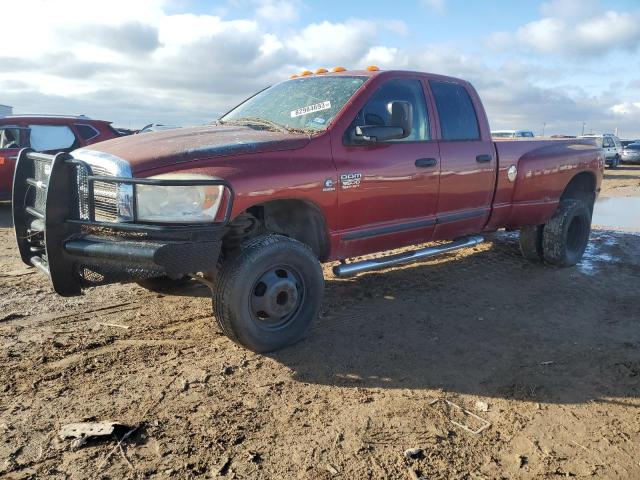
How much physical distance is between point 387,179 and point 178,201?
178cm

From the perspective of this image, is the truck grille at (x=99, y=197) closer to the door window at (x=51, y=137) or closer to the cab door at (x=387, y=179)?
the cab door at (x=387, y=179)

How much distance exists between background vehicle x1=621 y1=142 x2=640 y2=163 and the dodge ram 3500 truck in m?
27.8

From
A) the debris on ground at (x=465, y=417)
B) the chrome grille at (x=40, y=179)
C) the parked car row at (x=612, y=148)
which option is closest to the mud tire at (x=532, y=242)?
the debris on ground at (x=465, y=417)

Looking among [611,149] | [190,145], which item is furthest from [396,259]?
[611,149]

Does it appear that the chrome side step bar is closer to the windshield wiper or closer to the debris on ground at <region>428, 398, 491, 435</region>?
the windshield wiper

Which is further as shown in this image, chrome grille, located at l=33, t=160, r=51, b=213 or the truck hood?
chrome grille, located at l=33, t=160, r=51, b=213

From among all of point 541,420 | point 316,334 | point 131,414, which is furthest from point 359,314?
point 131,414

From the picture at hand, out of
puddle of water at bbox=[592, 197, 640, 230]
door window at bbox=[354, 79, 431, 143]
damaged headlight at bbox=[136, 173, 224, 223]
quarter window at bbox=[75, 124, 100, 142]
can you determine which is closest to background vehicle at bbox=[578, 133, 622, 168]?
puddle of water at bbox=[592, 197, 640, 230]

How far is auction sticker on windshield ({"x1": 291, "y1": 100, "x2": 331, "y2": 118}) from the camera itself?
171 inches

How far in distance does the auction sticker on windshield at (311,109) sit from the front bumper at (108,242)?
1341 mm

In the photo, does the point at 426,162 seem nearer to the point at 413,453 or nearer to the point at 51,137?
the point at 413,453

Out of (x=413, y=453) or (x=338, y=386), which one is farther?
(x=338, y=386)

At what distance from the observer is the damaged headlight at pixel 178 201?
3271 millimetres

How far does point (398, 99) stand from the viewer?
15.3 ft
